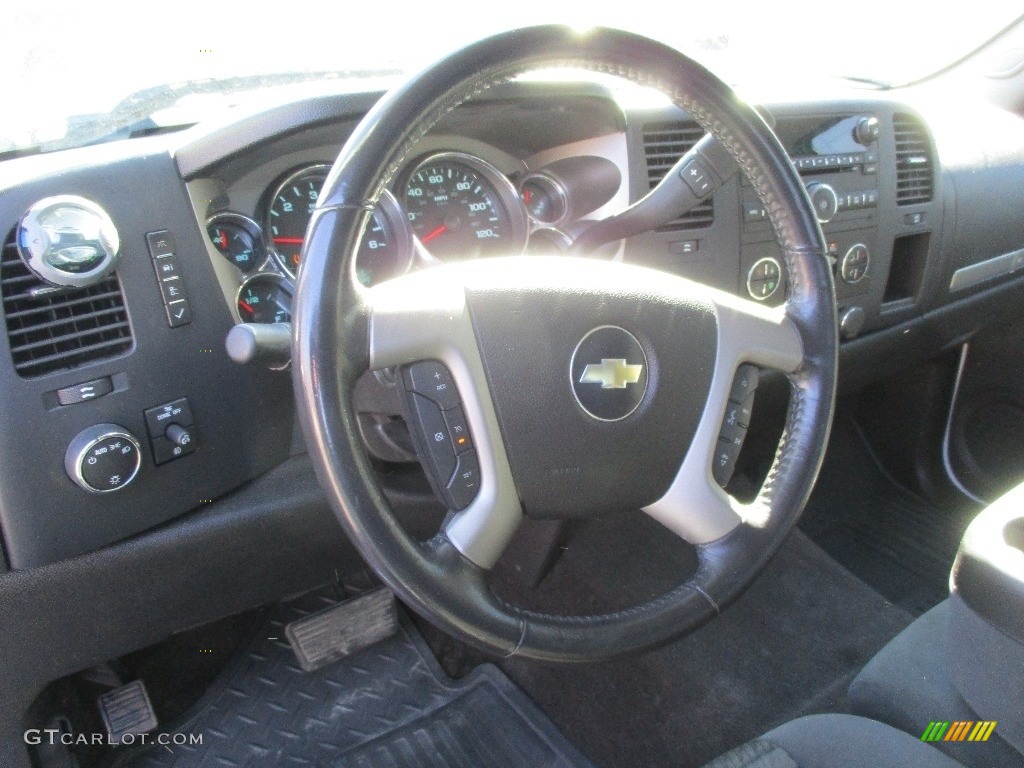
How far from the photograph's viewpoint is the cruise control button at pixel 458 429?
0.99m

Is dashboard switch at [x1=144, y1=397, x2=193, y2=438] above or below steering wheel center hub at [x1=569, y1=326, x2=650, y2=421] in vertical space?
below

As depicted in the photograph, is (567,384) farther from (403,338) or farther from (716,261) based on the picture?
(716,261)

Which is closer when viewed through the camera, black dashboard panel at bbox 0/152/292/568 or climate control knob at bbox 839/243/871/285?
black dashboard panel at bbox 0/152/292/568

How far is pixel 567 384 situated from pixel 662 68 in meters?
0.39

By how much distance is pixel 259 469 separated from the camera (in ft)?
4.56

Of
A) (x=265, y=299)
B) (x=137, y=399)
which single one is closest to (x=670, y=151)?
(x=265, y=299)

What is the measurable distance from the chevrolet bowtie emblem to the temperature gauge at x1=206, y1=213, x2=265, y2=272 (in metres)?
0.58

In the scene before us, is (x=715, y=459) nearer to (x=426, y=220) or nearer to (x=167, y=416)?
(x=426, y=220)

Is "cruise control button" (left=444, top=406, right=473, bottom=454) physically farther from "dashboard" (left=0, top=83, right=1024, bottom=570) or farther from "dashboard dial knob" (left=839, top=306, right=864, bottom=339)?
"dashboard dial knob" (left=839, top=306, right=864, bottom=339)

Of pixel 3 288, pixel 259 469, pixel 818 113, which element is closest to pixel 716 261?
pixel 818 113

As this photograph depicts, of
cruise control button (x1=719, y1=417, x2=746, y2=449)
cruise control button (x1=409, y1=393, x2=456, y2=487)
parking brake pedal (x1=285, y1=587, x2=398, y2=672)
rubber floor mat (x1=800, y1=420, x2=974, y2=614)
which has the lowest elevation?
rubber floor mat (x1=800, y1=420, x2=974, y2=614)

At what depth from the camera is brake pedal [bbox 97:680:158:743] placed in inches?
65.2

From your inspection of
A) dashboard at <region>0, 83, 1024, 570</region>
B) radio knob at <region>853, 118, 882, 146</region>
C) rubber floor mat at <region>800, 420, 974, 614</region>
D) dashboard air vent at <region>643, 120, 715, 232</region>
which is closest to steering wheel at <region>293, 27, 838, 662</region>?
dashboard at <region>0, 83, 1024, 570</region>

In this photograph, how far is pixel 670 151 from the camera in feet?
5.44
